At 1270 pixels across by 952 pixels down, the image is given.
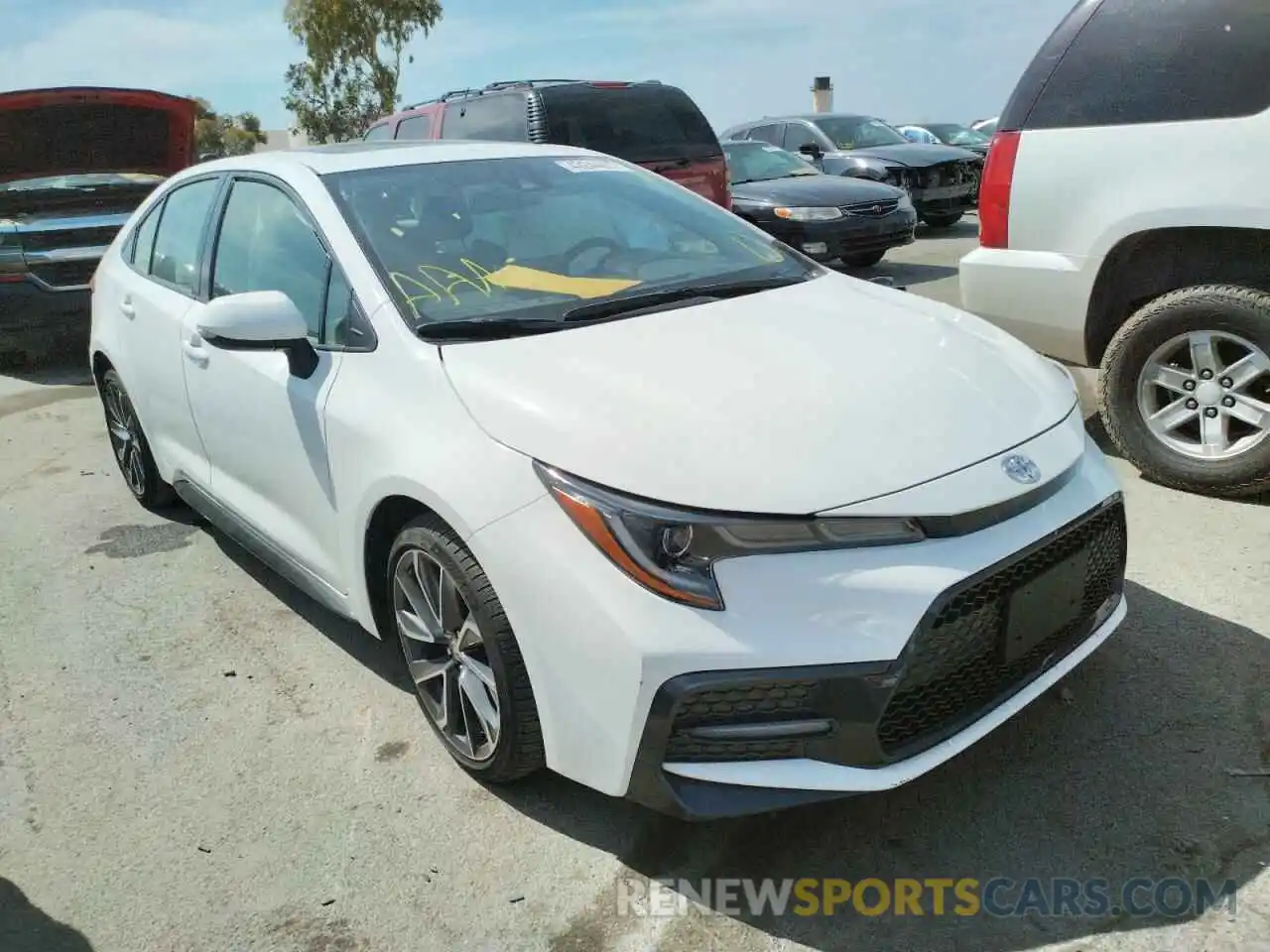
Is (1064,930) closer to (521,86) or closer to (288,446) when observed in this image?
(288,446)

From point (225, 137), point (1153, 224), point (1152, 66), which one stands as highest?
point (1152, 66)

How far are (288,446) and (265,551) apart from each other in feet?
1.76

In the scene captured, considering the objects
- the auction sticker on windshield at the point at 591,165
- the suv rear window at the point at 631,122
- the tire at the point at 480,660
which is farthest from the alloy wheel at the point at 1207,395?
the suv rear window at the point at 631,122

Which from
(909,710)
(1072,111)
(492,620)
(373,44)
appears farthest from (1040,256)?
(373,44)

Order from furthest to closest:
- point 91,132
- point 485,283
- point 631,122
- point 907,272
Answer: point 907,272, point 631,122, point 91,132, point 485,283

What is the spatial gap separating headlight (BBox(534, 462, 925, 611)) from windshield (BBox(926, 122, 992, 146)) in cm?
1877

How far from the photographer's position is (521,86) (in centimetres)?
825

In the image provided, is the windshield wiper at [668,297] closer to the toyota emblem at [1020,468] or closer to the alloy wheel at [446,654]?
the alloy wheel at [446,654]

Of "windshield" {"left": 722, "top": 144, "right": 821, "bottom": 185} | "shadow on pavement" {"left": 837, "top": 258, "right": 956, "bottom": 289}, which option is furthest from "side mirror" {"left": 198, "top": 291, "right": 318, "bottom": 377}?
"windshield" {"left": 722, "top": 144, "right": 821, "bottom": 185}

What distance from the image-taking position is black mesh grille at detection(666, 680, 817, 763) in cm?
212

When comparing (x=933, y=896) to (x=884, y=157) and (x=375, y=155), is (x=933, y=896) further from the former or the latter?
(x=884, y=157)

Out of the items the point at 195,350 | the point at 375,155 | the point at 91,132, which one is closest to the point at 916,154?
the point at 91,132

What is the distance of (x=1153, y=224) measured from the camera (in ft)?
13.1

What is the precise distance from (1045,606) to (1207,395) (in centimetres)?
218
